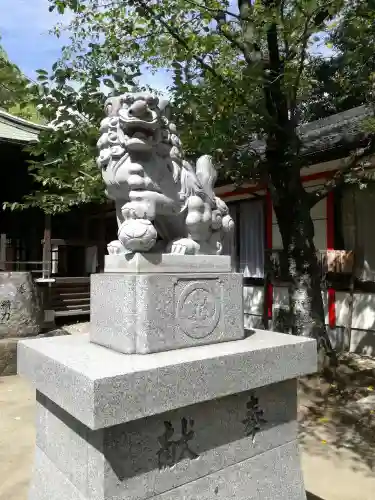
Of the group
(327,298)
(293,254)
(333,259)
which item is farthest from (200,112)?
(327,298)

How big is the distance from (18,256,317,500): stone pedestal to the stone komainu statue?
0.21m

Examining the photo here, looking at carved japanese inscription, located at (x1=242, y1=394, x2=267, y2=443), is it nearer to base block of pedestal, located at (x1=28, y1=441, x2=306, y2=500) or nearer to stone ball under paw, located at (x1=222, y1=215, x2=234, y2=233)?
base block of pedestal, located at (x1=28, y1=441, x2=306, y2=500)

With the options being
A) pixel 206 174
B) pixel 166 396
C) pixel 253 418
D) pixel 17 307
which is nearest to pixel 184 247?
pixel 206 174

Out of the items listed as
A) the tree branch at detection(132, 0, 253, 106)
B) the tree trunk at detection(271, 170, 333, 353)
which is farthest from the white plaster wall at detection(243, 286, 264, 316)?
the tree branch at detection(132, 0, 253, 106)

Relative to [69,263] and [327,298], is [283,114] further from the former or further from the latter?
[69,263]

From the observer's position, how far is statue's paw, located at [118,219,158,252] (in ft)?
7.66

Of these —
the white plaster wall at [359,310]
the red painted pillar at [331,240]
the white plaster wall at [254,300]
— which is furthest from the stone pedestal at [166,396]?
the white plaster wall at [254,300]

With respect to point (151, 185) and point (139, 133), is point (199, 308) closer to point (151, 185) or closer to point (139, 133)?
point (151, 185)

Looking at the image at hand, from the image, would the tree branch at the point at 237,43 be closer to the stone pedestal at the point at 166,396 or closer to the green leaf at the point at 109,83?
the green leaf at the point at 109,83

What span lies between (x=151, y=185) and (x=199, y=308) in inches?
32.5

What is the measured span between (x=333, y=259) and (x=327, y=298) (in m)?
0.93

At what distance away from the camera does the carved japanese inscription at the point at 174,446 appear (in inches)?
84.0

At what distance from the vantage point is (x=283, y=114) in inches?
217

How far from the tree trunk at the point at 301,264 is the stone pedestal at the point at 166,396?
9.24 ft
